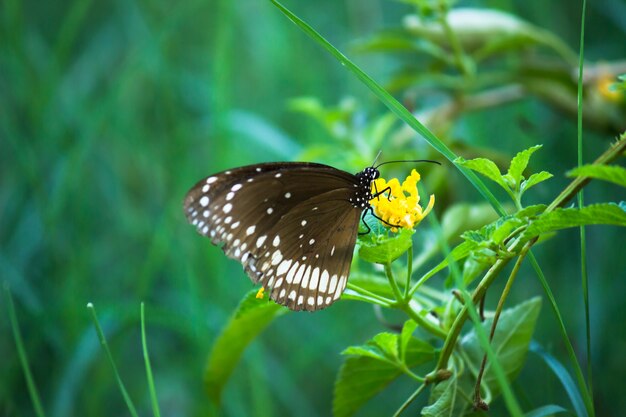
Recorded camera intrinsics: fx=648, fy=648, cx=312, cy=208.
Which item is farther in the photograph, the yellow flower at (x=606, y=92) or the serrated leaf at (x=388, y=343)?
the yellow flower at (x=606, y=92)

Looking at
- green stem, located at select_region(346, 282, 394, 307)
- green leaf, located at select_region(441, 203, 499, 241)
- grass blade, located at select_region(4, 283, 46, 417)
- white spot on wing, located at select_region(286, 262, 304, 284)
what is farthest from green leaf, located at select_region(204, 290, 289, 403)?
green leaf, located at select_region(441, 203, 499, 241)

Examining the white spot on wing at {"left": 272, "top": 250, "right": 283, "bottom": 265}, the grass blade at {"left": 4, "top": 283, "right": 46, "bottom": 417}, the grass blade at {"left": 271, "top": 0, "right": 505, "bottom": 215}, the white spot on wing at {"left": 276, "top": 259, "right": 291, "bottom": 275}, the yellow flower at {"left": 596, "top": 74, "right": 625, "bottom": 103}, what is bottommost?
the grass blade at {"left": 4, "top": 283, "right": 46, "bottom": 417}

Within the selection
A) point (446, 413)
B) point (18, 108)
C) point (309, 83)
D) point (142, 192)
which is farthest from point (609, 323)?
point (18, 108)

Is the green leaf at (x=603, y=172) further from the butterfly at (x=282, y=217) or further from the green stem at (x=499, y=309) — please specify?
the butterfly at (x=282, y=217)

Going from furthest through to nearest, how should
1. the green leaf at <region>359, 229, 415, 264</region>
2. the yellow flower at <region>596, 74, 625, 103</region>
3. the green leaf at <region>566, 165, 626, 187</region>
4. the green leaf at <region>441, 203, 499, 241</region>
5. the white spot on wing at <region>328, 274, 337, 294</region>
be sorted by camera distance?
the yellow flower at <region>596, 74, 625, 103</region>, the green leaf at <region>441, 203, 499, 241</region>, the white spot on wing at <region>328, 274, 337, 294</region>, the green leaf at <region>359, 229, 415, 264</region>, the green leaf at <region>566, 165, 626, 187</region>

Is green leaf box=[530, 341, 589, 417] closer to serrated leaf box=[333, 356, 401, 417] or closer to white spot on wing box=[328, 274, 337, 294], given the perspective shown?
serrated leaf box=[333, 356, 401, 417]

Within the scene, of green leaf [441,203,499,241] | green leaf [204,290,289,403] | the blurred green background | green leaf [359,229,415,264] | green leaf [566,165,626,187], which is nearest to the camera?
green leaf [566,165,626,187]

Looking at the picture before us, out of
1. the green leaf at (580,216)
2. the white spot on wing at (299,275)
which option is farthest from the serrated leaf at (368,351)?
the green leaf at (580,216)
